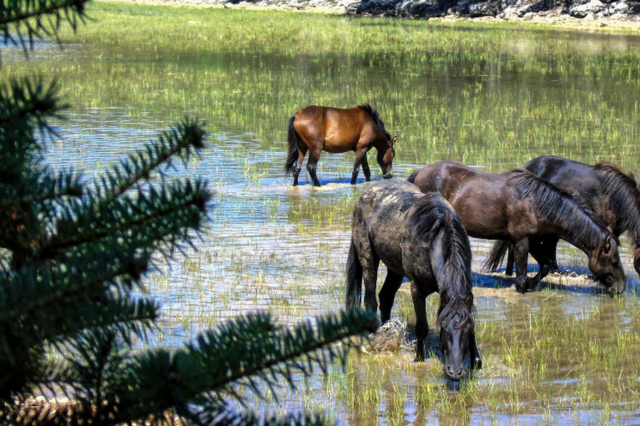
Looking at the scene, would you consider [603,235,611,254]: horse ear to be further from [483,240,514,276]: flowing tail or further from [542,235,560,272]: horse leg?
[483,240,514,276]: flowing tail

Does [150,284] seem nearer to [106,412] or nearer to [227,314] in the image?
[227,314]

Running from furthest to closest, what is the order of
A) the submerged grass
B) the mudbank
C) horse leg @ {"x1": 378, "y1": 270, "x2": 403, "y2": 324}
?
the mudbank, the submerged grass, horse leg @ {"x1": 378, "y1": 270, "x2": 403, "y2": 324}

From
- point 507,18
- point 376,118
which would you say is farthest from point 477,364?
point 507,18

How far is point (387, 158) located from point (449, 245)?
8.01 meters

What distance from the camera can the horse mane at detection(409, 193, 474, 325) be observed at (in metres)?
5.71

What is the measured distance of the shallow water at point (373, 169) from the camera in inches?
232

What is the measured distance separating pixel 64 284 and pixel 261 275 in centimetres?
730

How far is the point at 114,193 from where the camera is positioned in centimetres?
133

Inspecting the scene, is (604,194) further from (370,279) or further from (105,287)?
(105,287)

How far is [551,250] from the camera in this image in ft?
29.4

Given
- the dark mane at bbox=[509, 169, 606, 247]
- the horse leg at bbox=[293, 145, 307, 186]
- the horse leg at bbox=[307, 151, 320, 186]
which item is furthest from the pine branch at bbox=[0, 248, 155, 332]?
the horse leg at bbox=[307, 151, 320, 186]

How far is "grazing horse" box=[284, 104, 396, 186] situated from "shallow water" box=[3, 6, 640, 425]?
0.36m

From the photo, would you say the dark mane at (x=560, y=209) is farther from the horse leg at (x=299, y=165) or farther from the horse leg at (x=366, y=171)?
the horse leg at (x=366, y=171)

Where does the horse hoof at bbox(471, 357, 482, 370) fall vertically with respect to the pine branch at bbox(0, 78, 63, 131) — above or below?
below
